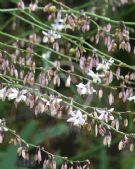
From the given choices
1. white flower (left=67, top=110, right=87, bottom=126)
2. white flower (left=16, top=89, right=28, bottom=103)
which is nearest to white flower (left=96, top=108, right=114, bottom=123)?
white flower (left=67, top=110, right=87, bottom=126)

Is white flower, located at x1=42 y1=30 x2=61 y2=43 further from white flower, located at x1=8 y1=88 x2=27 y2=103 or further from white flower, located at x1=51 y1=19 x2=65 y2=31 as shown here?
white flower, located at x1=8 y1=88 x2=27 y2=103

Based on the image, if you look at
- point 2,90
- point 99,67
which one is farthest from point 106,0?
point 2,90

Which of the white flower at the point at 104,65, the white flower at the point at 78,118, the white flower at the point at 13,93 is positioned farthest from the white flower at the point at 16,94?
the white flower at the point at 104,65

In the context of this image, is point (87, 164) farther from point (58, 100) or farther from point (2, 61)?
point (2, 61)

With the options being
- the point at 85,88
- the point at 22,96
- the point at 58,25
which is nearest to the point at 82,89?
the point at 85,88

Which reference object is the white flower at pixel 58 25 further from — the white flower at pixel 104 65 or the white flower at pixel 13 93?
the white flower at pixel 13 93

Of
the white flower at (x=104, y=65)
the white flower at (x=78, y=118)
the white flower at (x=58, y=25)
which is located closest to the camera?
the white flower at (x=78, y=118)

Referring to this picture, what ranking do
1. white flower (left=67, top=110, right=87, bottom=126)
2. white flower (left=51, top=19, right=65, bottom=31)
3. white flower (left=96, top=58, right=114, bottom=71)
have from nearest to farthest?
white flower (left=67, top=110, right=87, bottom=126) → white flower (left=96, top=58, right=114, bottom=71) → white flower (left=51, top=19, right=65, bottom=31)

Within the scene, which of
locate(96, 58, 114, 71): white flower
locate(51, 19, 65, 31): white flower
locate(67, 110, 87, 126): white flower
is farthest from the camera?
locate(51, 19, 65, 31): white flower

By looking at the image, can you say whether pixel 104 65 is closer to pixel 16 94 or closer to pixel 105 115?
pixel 105 115
